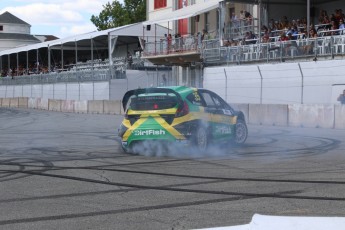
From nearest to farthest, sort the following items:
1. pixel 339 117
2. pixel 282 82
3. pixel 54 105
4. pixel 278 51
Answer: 1. pixel 339 117
2. pixel 282 82
3. pixel 278 51
4. pixel 54 105

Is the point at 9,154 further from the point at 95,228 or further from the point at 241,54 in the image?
the point at 241,54

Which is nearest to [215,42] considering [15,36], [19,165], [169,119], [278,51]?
[278,51]

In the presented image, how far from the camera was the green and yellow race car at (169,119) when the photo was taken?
43.7 ft

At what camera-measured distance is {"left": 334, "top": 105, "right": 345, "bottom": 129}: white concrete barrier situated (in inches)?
831

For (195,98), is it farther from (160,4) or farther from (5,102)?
(5,102)

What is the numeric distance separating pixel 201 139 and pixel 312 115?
32.2ft

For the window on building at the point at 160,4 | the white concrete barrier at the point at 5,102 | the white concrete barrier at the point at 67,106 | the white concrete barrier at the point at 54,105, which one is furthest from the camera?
the white concrete barrier at the point at 5,102

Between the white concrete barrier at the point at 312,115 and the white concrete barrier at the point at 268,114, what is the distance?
335 millimetres

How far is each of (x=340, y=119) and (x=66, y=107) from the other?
2391 cm

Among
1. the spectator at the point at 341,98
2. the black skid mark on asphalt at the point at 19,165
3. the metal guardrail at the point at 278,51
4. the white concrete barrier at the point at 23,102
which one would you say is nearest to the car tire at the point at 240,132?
the black skid mark on asphalt at the point at 19,165

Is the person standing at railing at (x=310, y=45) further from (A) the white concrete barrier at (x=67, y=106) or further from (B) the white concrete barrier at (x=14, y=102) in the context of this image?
(B) the white concrete barrier at (x=14, y=102)

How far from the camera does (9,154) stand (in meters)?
14.0

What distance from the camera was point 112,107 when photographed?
3584 centimetres

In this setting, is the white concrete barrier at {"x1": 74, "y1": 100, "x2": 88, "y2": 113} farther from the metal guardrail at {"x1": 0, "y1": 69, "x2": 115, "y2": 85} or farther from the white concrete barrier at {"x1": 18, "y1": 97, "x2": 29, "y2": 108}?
the white concrete barrier at {"x1": 18, "y1": 97, "x2": 29, "y2": 108}
